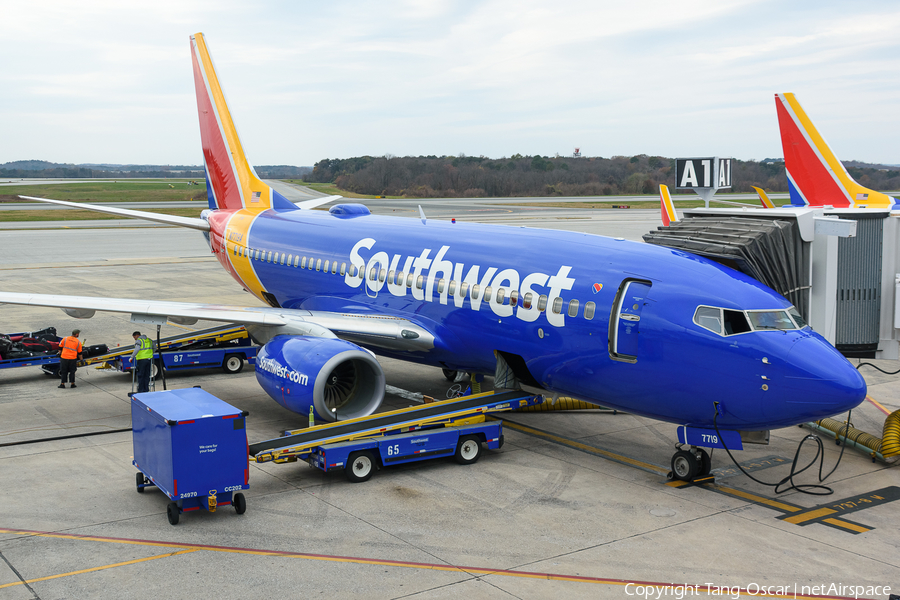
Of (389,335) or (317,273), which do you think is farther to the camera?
(317,273)

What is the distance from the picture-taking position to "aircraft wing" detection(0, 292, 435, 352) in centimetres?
1752

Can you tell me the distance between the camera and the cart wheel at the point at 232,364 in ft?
75.0

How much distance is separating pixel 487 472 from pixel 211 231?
15.8m

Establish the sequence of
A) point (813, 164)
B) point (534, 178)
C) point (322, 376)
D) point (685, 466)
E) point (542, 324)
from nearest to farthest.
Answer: point (685, 466) < point (542, 324) < point (322, 376) < point (813, 164) < point (534, 178)

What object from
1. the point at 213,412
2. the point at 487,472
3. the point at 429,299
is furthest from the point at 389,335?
the point at 213,412

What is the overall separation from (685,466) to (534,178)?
131678 millimetres

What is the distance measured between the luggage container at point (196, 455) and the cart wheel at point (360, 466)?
2.05 meters

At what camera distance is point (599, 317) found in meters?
14.2

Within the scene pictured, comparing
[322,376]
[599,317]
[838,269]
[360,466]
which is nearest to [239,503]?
[360,466]

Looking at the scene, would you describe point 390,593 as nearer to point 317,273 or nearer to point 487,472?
point 487,472

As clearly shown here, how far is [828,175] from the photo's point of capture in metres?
25.7

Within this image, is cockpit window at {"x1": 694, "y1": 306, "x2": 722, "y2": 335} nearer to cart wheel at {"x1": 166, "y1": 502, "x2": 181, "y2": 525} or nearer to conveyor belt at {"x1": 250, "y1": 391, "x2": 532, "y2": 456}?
conveyor belt at {"x1": 250, "y1": 391, "x2": 532, "y2": 456}

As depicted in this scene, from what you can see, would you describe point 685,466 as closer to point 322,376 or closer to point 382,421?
point 382,421

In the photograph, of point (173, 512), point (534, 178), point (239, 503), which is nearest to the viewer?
point (173, 512)
